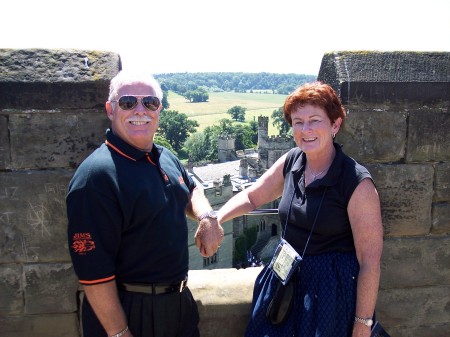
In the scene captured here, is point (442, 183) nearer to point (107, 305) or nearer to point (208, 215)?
point (208, 215)

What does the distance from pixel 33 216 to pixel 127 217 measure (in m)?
0.99

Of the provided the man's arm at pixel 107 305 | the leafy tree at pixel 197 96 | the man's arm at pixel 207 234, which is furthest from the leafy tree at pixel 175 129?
the man's arm at pixel 107 305

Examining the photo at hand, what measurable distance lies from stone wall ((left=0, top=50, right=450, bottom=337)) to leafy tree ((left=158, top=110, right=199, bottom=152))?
82.8 metres

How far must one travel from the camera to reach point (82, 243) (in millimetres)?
1941

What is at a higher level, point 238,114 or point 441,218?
point 441,218

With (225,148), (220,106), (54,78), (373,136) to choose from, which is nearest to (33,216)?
(54,78)

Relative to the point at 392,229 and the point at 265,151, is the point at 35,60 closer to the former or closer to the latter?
the point at 392,229

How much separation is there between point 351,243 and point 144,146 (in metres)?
1.08

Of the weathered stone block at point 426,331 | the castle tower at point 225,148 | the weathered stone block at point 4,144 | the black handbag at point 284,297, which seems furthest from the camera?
the castle tower at point 225,148

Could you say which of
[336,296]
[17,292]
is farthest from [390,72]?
[17,292]

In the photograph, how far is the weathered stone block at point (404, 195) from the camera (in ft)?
9.75

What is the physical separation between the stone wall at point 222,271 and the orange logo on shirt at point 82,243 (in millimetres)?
859

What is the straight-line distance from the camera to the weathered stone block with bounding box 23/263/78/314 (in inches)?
110

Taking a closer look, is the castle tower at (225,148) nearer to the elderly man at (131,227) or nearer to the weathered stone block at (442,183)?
the weathered stone block at (442,183)
